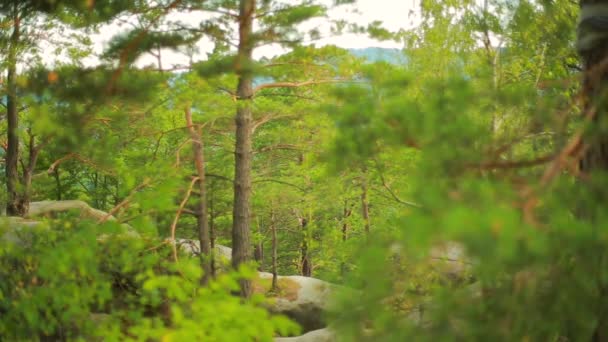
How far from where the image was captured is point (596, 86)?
2906 mm

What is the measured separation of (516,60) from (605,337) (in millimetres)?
6809

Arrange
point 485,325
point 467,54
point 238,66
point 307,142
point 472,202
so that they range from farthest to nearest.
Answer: point 307,142, point 467,54, point 238,66, point 485,325, point 472,202

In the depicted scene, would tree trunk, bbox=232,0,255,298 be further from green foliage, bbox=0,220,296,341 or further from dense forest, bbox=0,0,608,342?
green foliage, bbox=0,220,296,341

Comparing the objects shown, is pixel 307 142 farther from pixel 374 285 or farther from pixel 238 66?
pixel 374 285

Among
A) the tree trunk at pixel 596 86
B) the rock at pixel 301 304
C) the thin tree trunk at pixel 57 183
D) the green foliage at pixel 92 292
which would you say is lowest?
the rock at pixel 301 304

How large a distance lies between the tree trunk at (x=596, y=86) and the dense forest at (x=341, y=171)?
12 mm

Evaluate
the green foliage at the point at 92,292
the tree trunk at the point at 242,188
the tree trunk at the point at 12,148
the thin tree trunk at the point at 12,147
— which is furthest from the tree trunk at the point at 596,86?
the tree trunk at the point at 12,148

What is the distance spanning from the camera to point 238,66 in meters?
7.13

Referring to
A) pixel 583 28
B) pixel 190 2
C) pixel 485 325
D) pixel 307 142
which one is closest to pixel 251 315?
pixel 485 325

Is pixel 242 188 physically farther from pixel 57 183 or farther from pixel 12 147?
pixel 57 183

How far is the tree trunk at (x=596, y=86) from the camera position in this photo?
8.77ft

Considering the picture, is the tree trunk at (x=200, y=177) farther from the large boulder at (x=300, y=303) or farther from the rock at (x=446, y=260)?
the rock at (x=446, y=260)

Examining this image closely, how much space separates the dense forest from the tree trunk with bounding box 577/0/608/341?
0.01 metres

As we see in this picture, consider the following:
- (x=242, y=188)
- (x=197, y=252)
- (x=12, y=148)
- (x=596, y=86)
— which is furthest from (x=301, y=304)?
(x=596, y=86)
